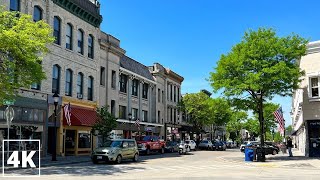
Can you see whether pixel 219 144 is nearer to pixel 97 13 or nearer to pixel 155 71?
pixel 155 71

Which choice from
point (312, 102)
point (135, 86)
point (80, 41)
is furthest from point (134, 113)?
point (312, 102)

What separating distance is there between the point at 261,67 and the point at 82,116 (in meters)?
15.8

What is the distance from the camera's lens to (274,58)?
32.1 metres

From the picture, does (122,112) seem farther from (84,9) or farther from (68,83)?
(84,9)

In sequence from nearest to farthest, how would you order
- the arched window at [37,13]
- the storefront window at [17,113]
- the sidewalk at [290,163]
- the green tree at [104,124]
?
the sidewalk at [290,163]
the storefront window at [17,113]
the arched window at [37,13]
the green tree at [104,124]

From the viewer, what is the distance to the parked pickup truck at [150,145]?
39375 mm

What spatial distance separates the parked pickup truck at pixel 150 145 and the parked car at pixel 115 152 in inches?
393

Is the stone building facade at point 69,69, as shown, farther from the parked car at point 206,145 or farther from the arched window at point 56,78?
the parked car at point 206,145

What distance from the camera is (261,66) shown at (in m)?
31.6

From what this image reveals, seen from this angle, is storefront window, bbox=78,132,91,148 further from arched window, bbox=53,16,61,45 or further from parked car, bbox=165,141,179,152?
parked car, bbox=165,141,179,152

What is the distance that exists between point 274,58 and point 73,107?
57.1 ft

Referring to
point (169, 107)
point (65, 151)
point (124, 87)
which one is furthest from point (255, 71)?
point (169, 107)

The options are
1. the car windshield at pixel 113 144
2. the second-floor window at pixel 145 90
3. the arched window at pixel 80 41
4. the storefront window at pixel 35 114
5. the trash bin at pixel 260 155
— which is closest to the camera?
the car windshield at pixel 113 144

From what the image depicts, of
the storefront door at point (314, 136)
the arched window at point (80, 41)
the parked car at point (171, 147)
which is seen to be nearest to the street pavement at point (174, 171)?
the storefront door at point (314, 136)
